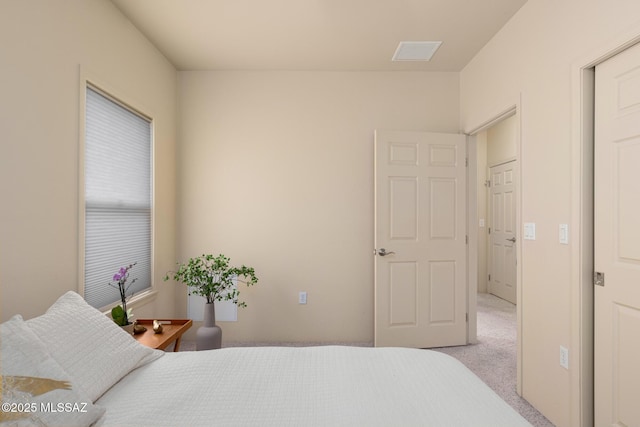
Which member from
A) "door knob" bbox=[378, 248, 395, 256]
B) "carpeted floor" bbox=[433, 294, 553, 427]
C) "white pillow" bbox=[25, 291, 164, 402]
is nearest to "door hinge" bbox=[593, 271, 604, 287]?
"carpeted floor" bbox=[433, 294, 553, 427]

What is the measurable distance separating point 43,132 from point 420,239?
9.51ft

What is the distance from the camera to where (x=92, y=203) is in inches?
83.0

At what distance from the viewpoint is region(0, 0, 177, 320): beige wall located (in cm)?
151

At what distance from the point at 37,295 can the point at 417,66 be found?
135 inches

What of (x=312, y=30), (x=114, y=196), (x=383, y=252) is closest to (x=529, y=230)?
(x=383, y=252)

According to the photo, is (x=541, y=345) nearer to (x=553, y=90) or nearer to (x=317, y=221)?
(x=553, y=90)

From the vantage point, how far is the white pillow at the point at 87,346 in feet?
3.60

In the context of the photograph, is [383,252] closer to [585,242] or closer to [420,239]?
[420,239]

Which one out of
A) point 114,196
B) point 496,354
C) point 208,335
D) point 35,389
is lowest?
point 496,354

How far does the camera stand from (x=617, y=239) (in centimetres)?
163

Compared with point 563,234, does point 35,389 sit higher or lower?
lower

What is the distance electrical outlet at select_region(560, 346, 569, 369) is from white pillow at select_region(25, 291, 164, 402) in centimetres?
224

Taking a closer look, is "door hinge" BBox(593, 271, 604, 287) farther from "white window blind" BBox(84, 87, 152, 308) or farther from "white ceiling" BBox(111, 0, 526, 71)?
"white window blind" BBox(84, 87, 152, 308)

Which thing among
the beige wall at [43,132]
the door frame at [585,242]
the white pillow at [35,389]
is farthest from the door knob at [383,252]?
the white pillow at [35,389]
